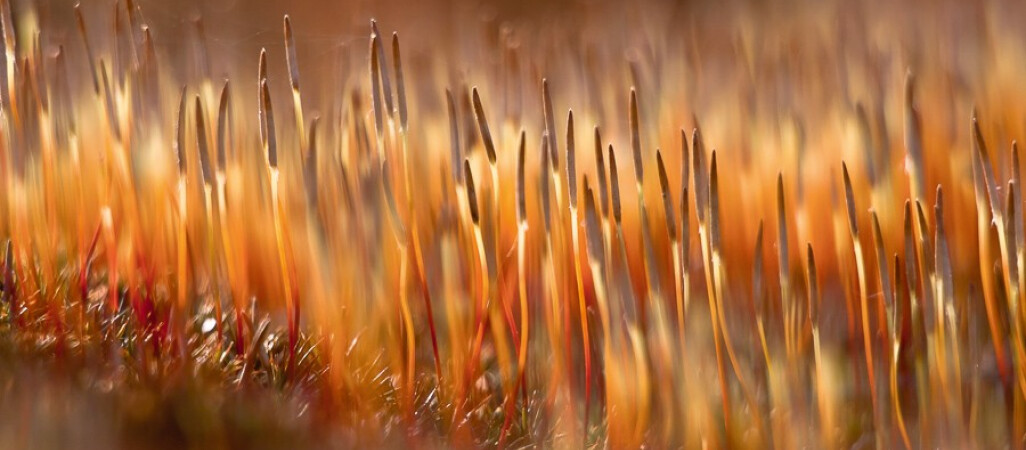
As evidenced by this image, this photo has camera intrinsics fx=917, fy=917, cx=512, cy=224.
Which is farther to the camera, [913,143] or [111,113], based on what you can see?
[111,113]

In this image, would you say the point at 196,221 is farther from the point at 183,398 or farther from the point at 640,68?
the point at 640,68

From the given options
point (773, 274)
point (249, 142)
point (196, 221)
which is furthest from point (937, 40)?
point (196, 221)

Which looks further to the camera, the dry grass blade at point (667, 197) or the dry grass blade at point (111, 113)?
the dry grass blade at point (111, 113)

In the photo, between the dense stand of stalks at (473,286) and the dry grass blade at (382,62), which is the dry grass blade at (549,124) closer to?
the dense stand of stalks at (473,286)

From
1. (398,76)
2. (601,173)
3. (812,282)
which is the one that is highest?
(398,76)

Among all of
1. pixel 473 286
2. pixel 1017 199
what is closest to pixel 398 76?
pixel 473 286

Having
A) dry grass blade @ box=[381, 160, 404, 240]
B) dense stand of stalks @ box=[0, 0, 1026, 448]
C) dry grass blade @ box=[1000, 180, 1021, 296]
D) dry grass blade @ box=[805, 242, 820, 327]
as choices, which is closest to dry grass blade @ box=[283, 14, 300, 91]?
dense stand of stalks @ box=[0, 0, 1026, 448]

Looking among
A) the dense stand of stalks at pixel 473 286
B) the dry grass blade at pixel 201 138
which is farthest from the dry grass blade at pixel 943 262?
the dry grass blade at pixel 201 138

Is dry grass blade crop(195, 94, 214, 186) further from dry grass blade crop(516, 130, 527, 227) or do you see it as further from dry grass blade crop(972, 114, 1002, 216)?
dry grass blade crop(972, 114, 1002, 216)

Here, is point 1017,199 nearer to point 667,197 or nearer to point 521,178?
point 667,197
